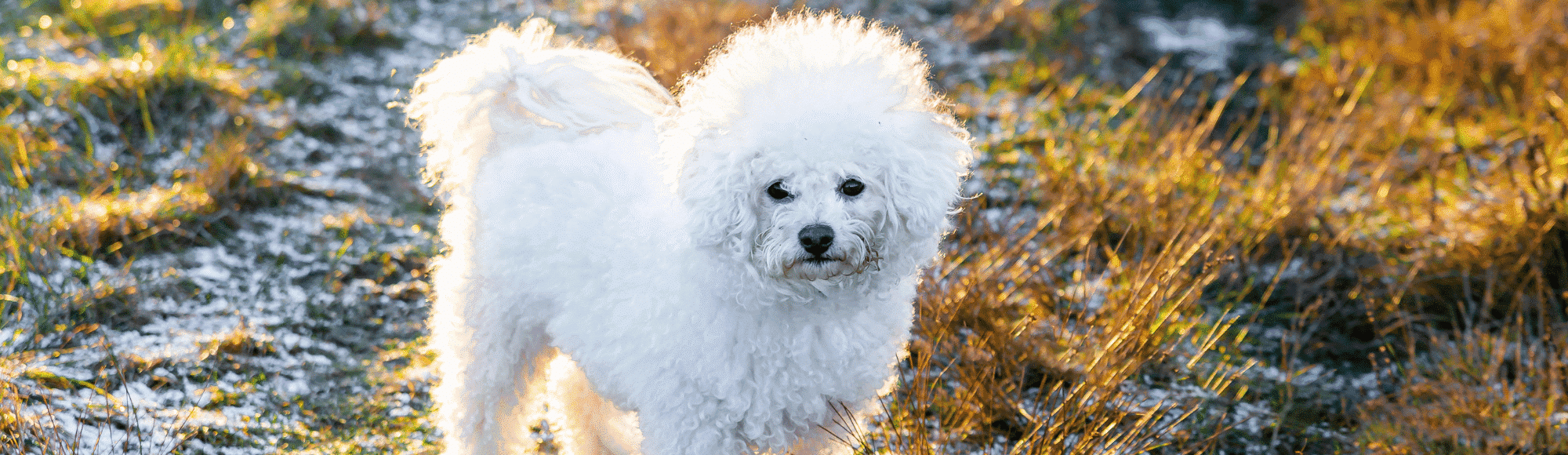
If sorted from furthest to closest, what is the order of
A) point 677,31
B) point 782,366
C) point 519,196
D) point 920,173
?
point 677,31 → point 519,196 → point 782,366 → point 920,173

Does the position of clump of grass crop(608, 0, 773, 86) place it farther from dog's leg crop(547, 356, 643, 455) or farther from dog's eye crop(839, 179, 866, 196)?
dog's eye crop(839, 179, 866, 196)

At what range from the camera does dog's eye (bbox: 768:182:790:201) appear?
2.17 meters

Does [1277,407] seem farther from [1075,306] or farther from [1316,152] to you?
[1316,152]

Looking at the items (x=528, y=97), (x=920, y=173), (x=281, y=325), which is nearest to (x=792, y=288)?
(x=920, y=173)

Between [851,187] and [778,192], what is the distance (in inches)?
6.4

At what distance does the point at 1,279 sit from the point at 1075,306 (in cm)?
414

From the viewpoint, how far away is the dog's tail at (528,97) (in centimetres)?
289

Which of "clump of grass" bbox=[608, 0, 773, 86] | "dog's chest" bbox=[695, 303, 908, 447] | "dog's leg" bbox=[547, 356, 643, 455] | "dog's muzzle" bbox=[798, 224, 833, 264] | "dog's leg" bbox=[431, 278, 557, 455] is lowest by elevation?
"dog's leg" bbox=[547, 356, 643, 455]

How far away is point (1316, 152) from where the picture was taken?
A: 4883mm

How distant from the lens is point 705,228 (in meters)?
2.20

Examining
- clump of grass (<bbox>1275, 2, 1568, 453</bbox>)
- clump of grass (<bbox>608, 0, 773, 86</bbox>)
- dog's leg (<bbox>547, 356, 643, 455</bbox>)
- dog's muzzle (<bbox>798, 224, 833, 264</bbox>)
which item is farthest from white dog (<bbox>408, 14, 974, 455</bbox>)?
clump of grass (<bbox>608, 0, 773, 86</bbox>)

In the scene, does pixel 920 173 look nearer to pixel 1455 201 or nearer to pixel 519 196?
pixel 519 196

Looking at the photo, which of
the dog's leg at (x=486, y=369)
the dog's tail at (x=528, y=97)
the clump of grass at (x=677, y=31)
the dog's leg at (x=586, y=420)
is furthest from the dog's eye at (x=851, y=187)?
the clump of grass at (x=677, y=31)

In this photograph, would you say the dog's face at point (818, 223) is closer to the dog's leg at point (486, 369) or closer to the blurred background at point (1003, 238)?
the blurred background at point (1003, 238)
